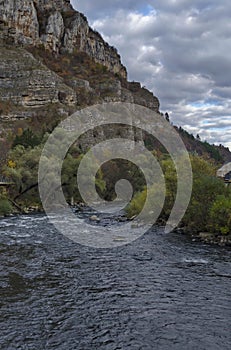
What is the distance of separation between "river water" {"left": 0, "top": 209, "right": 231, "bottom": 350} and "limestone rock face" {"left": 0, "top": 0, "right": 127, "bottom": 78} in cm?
8982

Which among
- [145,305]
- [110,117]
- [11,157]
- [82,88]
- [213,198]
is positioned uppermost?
[82,88]

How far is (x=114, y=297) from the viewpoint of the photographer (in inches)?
482

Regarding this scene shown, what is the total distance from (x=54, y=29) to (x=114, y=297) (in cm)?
11593

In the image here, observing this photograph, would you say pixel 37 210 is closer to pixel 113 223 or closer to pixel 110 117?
pixel 113 223

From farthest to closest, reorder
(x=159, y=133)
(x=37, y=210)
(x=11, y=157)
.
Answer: (x=159, y=133), (x=11, y=157), (x=37, y=210)

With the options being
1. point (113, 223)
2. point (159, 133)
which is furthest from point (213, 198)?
point (159, 133)

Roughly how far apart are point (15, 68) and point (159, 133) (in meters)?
61.4

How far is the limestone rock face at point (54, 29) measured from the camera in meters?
99.2

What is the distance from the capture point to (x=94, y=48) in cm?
13812

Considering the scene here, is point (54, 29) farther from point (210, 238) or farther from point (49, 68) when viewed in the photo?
point (210, 238)

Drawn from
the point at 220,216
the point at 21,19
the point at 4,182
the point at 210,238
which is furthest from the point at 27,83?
the point at 210,238

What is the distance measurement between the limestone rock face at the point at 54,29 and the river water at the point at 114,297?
295 feet

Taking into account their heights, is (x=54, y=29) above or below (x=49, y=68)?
above

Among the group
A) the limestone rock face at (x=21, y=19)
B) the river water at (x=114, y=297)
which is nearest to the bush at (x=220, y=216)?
the river water at (x=114, y=297)
